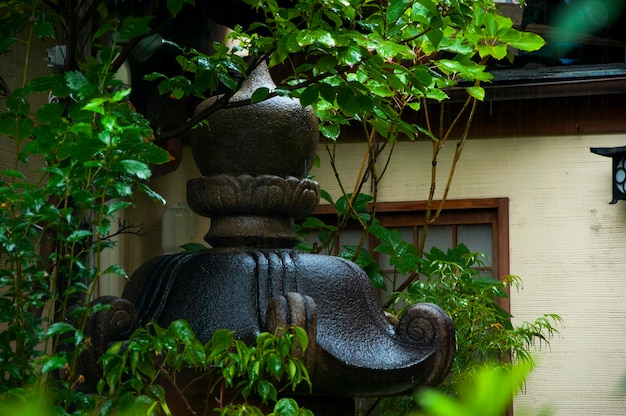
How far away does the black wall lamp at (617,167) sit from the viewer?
6664 millimetres

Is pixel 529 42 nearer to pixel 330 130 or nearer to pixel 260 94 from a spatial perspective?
pixel 330 130

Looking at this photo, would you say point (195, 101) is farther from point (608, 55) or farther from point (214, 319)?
point (214, 319)

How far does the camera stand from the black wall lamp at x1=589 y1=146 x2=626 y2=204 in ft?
21.9

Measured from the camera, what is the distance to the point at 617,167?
267 inches

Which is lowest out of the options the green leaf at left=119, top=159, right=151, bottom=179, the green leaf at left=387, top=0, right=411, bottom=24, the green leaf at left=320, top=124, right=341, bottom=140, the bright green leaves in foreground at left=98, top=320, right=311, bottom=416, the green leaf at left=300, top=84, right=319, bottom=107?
the bright green leaves in foreground at left=98, top=320, right=311, bottom=416

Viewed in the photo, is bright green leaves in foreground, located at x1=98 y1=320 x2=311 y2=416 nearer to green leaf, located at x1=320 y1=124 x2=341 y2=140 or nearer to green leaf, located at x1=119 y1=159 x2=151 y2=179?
green leaf, located at x1=119 y1=159 x2=151 y2=179

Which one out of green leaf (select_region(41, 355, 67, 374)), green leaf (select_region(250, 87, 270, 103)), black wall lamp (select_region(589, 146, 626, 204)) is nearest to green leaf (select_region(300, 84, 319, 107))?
green leaf (select_region(250, 87, 270, 103))

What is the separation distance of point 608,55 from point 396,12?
5.35 meters

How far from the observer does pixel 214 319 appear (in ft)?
9.31

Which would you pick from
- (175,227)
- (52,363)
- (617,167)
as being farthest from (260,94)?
(617,167)

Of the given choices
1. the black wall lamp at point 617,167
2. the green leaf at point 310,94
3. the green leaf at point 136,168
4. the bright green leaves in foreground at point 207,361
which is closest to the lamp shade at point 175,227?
the black wall lamp at point 617,167

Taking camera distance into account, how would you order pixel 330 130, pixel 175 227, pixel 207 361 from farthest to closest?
pixel 175 227 → pixel 330 130 → pixel 207 361

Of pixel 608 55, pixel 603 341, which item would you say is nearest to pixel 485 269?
pixel 603 341

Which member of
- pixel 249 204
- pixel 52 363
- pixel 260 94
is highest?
pixel 260 94
